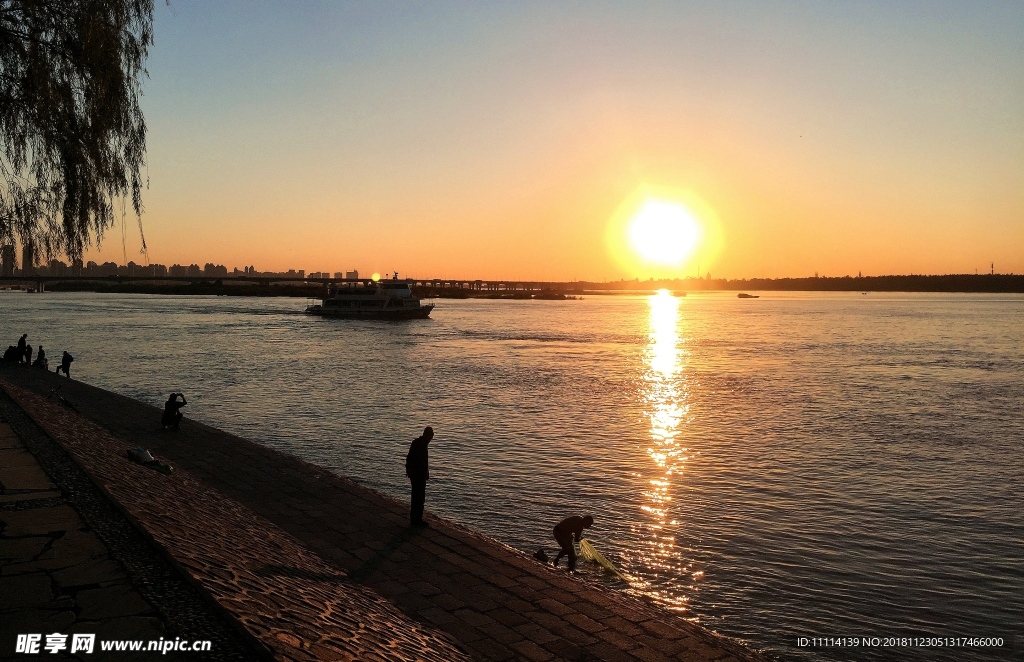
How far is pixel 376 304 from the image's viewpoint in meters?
103

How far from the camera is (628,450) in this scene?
20.3 metres

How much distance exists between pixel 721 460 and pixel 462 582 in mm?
12697

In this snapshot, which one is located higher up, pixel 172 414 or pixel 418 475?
pixel 418 475

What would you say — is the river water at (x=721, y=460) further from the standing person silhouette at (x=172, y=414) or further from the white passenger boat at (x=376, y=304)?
the white passenger boat at (x=376, y=304)

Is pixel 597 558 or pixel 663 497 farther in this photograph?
pixel 663 497

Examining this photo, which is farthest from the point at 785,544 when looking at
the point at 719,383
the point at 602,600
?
the point at 719,383

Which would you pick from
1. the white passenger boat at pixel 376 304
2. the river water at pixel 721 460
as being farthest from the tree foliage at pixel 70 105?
the white passenger boat at pixel 376 304

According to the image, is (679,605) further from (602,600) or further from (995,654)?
(995,654)

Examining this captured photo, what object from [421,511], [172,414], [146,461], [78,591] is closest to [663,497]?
[421,511]

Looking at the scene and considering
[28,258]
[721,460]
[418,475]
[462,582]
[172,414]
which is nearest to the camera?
[462,582]

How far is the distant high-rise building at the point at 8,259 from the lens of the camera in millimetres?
9461

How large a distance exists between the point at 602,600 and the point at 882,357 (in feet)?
170

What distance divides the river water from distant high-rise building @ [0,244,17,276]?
25.3ft

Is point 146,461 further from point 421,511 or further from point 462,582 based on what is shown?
point 462,582
